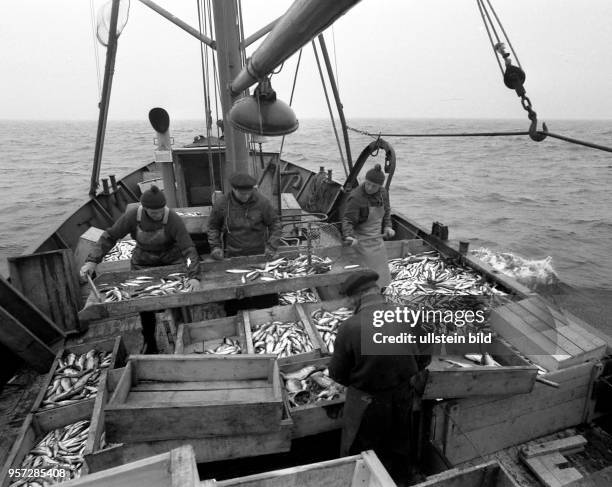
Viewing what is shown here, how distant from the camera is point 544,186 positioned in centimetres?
3238

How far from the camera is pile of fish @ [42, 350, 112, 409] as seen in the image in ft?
16.0

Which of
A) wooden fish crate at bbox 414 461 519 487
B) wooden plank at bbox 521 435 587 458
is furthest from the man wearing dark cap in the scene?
wooden plank at bbox 521 435 587 458

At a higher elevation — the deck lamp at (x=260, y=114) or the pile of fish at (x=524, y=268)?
the deck lamp at (x=260, y=114)

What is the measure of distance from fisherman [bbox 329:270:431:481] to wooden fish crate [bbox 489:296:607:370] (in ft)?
7.48

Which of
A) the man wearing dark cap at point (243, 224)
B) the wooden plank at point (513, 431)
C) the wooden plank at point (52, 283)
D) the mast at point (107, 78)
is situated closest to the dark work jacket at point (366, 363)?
the wooden plank at point (513, 431)

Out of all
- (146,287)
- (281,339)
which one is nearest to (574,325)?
(281,339)

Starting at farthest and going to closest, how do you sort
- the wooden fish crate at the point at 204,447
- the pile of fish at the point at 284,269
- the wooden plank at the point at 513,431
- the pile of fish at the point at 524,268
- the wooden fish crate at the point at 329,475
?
the pile of fish at the point at 524,268 < the pile of fish at the point at 284,269 < the wooden plank at the point at 513,431 < the wooden fish crate at the point at 204,447 < the wooden fish crate at the point at 329,475

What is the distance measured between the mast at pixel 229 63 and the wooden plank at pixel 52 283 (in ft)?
10.9

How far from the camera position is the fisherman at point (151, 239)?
223 inches

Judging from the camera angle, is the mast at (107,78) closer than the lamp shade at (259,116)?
No

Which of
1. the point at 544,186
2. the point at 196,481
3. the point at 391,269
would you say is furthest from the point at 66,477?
the point at 544,186

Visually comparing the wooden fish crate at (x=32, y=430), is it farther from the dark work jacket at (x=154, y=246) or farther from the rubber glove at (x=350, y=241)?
the rubber glove at (x=350, y=241)

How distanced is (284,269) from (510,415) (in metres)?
3.56

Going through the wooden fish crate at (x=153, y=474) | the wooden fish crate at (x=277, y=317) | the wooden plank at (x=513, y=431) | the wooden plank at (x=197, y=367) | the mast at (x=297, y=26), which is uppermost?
the mast at (x=297, y=26)
